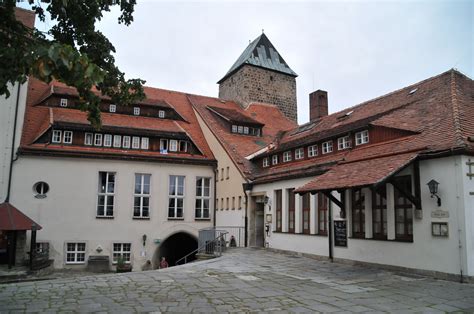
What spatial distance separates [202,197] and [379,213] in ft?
47.7

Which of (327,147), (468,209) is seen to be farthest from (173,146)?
(468,209)

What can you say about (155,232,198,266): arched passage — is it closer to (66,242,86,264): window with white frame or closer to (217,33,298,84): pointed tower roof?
(66,242,86,264): window with white frame

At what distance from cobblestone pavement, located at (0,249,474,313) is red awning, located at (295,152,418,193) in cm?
259

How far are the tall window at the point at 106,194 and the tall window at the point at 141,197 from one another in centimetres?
130

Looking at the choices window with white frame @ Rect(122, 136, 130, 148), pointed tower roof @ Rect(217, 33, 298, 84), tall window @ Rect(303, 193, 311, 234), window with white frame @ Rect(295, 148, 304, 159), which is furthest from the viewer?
pointed tower roof @ Rect(217, 33, 298, 84)

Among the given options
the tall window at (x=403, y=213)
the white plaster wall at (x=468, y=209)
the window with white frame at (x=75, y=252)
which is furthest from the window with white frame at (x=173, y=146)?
the white plaster wall at (x=468, y=209)

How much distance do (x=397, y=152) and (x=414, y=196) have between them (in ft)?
4.97

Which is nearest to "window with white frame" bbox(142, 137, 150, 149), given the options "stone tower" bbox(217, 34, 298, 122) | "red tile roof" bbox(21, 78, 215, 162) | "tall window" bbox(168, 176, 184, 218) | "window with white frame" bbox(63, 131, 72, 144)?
"red tile roof" bbox(21, 78, 215, 162)

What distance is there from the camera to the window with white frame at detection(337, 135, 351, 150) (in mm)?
16484

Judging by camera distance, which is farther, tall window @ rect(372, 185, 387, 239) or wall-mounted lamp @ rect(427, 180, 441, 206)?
tall window @ rect(372, 185, 387, 239)

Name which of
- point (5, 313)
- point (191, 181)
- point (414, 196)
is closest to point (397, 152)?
point (414, 196)

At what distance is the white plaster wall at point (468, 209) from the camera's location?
10.4m

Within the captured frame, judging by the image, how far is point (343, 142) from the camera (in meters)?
16.8

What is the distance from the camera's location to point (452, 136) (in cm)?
1148
